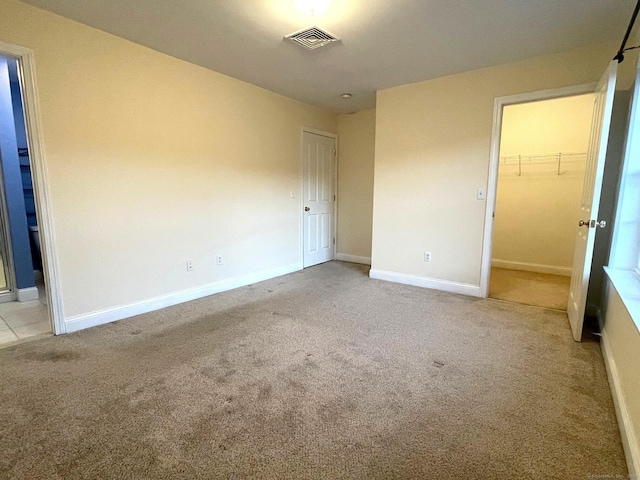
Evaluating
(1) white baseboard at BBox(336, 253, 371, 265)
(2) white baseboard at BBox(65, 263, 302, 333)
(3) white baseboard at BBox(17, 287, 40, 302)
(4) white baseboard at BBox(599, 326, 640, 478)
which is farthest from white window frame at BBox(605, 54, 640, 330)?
(3) white baseboard at BBox(17, 287, 40, 302)

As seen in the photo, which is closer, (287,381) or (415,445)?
(415,445)

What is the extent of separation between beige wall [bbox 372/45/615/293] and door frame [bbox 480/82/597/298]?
47mm

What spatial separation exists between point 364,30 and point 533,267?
13.4 feet

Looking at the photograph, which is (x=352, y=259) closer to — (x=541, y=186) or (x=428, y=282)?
(x=428, y=282)

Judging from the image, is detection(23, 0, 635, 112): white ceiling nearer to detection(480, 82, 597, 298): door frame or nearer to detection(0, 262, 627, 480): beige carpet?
detection(480, 82, 597, 298): door frame

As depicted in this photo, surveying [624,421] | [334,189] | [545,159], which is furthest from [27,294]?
[545,159]

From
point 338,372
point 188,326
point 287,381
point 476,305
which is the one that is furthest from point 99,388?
point 476,305

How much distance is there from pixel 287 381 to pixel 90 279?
77.6 inches

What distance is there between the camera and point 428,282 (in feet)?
12.8

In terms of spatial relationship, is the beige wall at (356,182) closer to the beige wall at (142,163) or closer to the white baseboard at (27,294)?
the beige wall at (142,163)

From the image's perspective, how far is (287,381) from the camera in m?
1.94

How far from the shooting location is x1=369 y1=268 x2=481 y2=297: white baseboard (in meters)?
3.62

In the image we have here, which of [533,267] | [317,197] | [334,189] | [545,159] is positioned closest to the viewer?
[545,159]

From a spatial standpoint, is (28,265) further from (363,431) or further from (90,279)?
(363,431)
